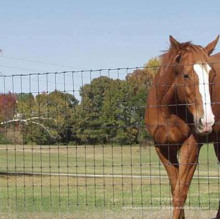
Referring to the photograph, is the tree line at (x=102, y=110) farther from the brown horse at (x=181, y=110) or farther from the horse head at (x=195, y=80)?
the horse head at (x=195, y=80)

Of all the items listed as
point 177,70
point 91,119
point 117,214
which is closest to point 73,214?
point 117,214

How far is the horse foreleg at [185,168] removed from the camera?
8.69 m

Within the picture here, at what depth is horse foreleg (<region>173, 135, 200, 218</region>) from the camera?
8.69m

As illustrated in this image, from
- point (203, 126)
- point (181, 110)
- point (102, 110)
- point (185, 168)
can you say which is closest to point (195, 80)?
point (203, 126)

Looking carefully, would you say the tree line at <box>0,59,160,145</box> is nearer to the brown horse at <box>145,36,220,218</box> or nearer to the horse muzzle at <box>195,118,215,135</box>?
the brown horse at <box>145,36,220,218</box>

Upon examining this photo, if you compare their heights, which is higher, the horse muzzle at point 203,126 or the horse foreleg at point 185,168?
the horse muzzle at point 203,126

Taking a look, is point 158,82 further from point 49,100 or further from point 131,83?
point 49,100

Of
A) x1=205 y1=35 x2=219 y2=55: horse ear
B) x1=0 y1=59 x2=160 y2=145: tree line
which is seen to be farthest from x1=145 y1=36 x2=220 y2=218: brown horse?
x1=0 y1=59 x2=160 y2=145: tree line

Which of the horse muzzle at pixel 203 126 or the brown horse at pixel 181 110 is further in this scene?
the brown horse at pixel 181 110

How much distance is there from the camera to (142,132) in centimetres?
1123

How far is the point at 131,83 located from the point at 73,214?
2.42 m

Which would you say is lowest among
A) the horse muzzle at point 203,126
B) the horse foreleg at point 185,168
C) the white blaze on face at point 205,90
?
the horse foreleg at point 185,168

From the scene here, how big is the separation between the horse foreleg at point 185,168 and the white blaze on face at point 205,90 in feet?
2.73

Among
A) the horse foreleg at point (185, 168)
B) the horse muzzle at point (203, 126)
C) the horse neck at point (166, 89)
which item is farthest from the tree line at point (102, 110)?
the horse muzzle at point (203, 126)
